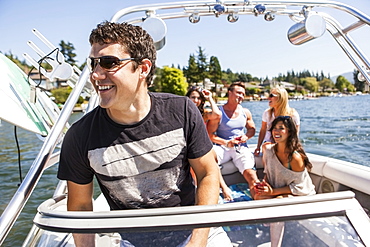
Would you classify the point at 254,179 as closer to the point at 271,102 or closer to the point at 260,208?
the point at 271,102

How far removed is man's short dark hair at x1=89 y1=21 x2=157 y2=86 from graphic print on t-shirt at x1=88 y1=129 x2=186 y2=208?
35cm

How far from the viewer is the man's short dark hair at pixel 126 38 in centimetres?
134

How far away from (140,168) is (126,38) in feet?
1.83

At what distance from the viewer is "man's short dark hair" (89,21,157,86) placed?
1.34 m

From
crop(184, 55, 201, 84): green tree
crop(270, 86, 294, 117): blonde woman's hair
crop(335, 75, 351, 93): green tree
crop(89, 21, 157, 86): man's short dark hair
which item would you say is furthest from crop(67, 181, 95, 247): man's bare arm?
crop(335, 75, 351, 93): green tree

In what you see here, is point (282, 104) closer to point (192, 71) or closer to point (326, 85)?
point (192, 71)

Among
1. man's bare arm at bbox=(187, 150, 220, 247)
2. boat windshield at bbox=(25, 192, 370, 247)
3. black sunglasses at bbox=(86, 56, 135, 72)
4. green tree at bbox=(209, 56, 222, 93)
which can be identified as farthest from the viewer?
green tree at bbox=(209, 56, 222, 93)

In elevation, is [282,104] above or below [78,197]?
above

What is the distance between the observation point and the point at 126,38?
137 centimetres

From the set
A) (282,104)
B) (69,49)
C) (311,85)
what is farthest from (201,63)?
(282,104)

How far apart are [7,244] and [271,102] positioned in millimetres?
3579

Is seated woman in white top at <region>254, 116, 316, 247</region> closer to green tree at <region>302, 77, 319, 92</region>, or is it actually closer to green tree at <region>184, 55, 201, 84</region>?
green tree at <region>184, 55, 201, 84</region>

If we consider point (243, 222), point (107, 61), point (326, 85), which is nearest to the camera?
point (243, 222)

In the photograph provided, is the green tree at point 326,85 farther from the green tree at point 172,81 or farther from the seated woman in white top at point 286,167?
the seated woman in white top at point 286,167
